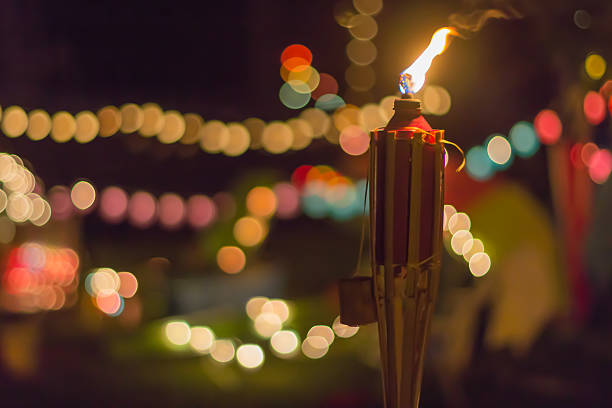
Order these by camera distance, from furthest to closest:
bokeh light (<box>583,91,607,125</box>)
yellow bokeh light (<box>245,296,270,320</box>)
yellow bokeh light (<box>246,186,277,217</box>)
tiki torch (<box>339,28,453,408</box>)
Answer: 1. yellow bokeh light (<box>246,186,277,217</box>)
2. yellow bokeh light (<box>245,296,270,320</box>)
3. bokeh light (<box>583,91,607,125</box>)
4. tiki torch (<box>339,28,453,408</box>)

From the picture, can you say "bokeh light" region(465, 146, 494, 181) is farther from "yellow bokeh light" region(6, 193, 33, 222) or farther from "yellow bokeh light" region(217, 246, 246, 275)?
"yellow bokeh light" region(6, 193, 33, 222)

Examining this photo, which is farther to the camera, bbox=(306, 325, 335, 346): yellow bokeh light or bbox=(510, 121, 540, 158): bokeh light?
bbox=(306, 325, 335, 346): yellow bokeh light

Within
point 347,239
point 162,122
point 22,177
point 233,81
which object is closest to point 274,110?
point 233,81

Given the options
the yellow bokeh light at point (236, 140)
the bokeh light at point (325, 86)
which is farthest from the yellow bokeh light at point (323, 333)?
the bokeh light at point (325, 86)

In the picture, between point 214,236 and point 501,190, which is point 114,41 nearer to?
point 214,236

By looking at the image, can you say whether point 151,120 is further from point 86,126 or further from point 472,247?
point 472,247

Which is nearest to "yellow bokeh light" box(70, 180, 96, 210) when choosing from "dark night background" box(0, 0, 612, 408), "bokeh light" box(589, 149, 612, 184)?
"dark night background" box(0, 0, 612, 408)

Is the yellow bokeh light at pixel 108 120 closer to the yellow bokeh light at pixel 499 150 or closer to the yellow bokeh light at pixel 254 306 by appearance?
the yellow bokeh light at pixel 254 306

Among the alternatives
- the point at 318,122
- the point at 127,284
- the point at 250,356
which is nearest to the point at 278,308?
the point at 250,356
